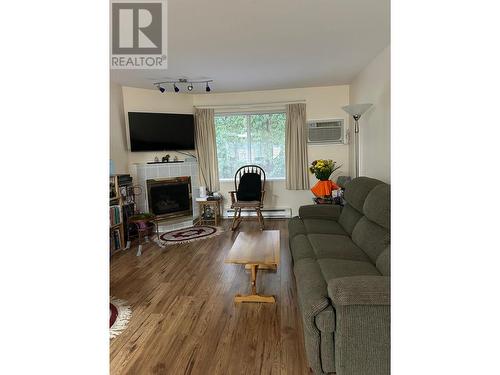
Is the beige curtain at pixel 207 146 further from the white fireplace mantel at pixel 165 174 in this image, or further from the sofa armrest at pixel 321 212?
the sofa armrest at pixel 321 212

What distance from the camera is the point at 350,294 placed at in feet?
4.94

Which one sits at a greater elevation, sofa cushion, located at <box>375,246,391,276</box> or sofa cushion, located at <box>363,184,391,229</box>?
sofa cushion, located at <box>363,184,391,229</box>

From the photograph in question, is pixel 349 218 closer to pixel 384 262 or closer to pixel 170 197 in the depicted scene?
pixel 384 262

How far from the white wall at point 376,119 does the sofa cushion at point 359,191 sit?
410 millimetres

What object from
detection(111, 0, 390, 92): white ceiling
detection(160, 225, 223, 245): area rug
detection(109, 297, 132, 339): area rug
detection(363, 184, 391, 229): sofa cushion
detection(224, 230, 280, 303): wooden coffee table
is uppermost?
detection(111, 0, 390, 92): white ceiling

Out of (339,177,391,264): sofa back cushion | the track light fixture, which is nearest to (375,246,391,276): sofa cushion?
(339,177,391,264): sofa back cushion

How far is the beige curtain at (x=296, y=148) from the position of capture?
5383 mm

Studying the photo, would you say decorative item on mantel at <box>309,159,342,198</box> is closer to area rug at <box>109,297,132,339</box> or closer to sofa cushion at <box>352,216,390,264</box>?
sofa cushion at <box>352,216,390,264</box>

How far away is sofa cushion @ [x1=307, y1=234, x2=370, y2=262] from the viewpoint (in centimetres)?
245

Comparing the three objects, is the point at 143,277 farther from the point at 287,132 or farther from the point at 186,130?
the point at 287,132

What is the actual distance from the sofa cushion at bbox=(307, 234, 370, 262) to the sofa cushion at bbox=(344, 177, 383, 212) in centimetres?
36

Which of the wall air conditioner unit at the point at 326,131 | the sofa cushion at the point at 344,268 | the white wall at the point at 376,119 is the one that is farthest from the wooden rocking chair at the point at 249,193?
the sofa cushion at the point at 344,268
